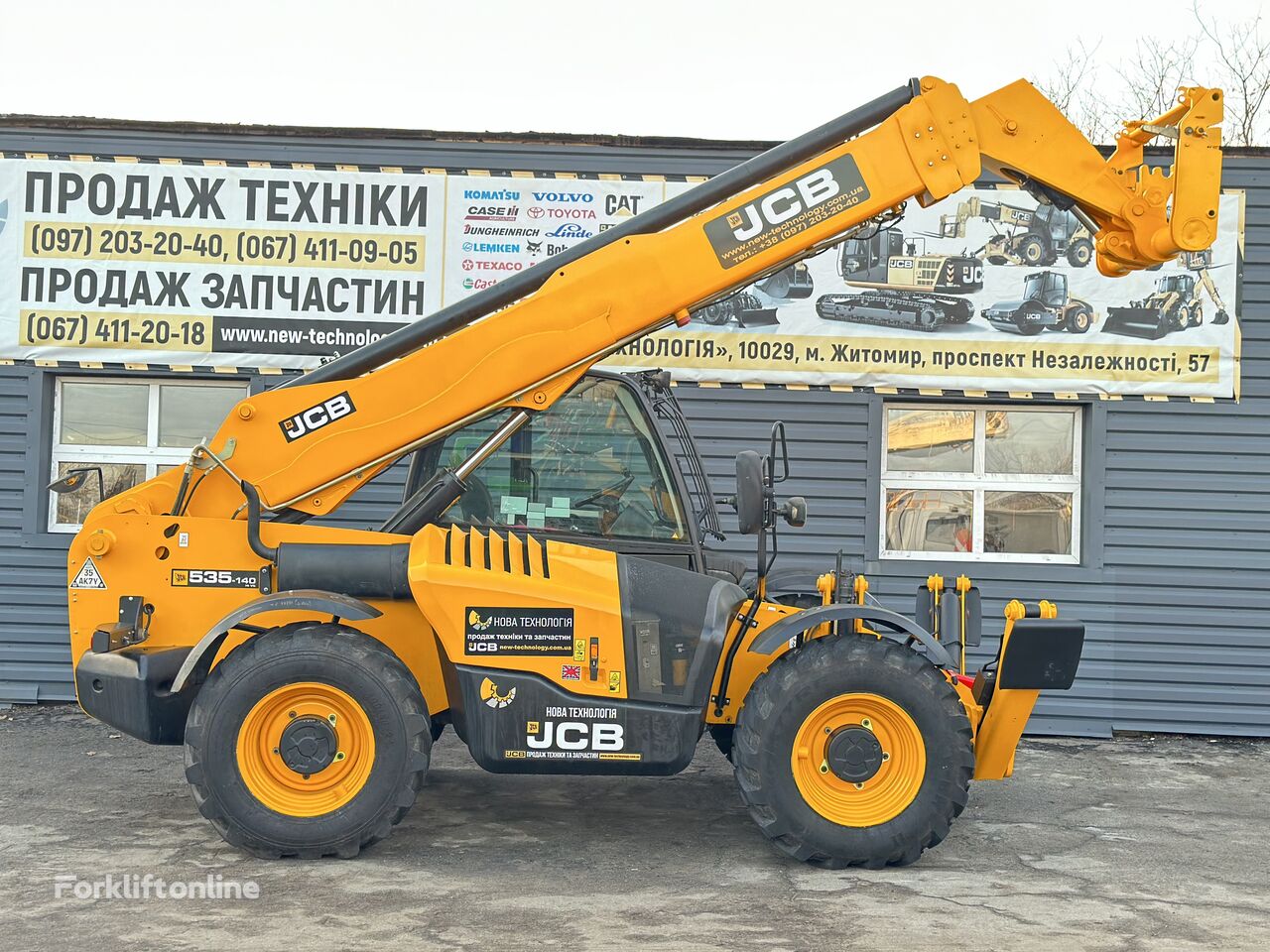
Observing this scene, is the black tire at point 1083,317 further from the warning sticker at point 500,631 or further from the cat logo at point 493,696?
the cat logo at point 493,696

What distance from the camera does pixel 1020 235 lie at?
10.0 m

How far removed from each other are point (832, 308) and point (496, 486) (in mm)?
4080

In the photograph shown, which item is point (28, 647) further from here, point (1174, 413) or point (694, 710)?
point (1174, 413)

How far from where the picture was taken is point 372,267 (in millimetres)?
9977

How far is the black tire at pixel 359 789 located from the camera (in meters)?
5.99

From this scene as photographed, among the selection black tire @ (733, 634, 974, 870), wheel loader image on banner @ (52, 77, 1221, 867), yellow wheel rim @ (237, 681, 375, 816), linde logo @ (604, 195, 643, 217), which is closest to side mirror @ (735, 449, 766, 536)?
wheel loader image on banner @ (52, 77, 1221, 867)

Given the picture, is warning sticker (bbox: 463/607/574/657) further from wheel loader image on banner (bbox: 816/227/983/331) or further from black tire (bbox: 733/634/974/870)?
wheel loader image on banner (bbox: 816/227/983/331)

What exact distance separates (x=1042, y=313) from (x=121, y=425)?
24.2ft

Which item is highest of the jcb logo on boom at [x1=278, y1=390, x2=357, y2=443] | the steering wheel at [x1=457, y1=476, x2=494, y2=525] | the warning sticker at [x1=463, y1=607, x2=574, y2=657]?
the jcb logo on boom at [x1=278, y1=390, x2=357, y2=443]

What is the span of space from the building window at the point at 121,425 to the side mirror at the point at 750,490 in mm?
A: 5630

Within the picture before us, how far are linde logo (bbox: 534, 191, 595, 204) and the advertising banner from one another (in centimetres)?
34

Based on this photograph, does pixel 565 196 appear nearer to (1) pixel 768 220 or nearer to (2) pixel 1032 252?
(2) pixel 1032 252

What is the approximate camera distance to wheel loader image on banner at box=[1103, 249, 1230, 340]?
9.94 m

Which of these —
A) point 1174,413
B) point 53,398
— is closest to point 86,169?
point 53,398
